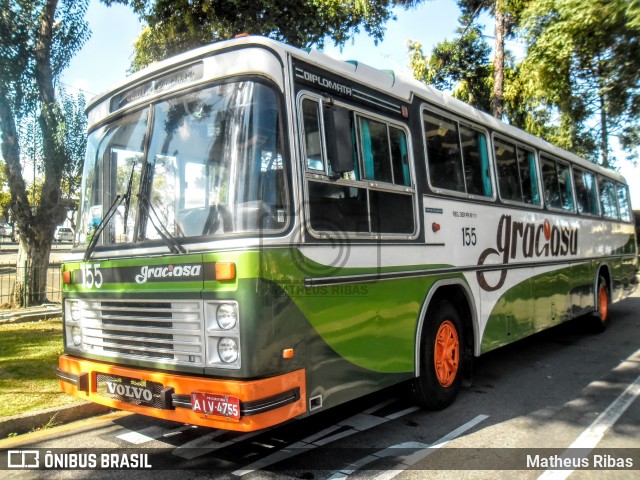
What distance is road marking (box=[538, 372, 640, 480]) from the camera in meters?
3.95

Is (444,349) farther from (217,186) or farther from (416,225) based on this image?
(217,186)

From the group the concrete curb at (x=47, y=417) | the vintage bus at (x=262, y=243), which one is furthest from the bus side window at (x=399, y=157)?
the concrete curb at (x=47, y=417)

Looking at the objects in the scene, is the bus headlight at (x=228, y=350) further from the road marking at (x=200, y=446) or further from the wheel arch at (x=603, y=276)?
A: the wheel arch at (x=603, y=276)

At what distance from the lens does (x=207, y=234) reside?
367cm

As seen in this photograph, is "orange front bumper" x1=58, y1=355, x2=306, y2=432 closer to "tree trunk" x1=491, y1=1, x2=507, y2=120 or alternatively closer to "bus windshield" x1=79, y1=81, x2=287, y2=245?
"bus windshield" x1=79, y1=81, x2=287, y2=245

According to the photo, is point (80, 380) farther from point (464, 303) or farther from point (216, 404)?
point (464, 303)

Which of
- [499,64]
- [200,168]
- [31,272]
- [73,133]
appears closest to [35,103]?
[73,133]

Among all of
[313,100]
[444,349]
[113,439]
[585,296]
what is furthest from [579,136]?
[113,439]

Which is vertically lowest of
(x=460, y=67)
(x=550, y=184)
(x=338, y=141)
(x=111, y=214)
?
(x=111, y=214)

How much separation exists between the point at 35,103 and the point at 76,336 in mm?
7417

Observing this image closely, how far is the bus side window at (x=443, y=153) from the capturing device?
543 centimetres

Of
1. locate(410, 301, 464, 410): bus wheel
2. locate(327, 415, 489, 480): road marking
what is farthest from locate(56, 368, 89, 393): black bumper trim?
locate(410, 301, 464, 410): bus wheel

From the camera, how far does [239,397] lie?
3.33m

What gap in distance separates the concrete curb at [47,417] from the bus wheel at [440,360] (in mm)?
3233
